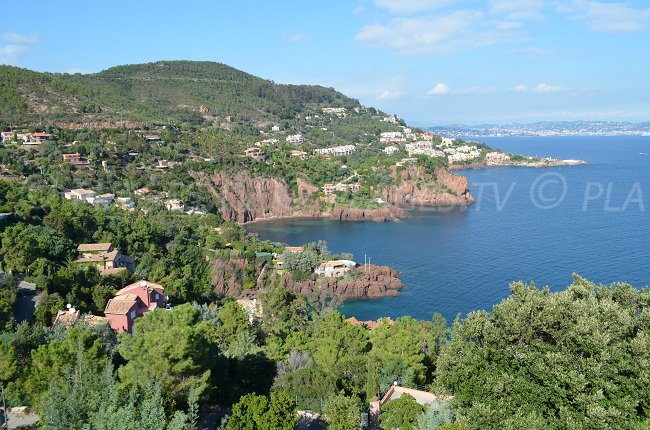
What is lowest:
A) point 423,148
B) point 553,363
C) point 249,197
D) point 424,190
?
point 424,190

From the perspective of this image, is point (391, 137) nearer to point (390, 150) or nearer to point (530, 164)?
point (390, 150)

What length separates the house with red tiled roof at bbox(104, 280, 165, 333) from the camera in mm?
17328

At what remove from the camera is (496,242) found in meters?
40.9

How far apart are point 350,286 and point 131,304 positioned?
15608 millimetres

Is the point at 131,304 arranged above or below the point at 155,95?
below

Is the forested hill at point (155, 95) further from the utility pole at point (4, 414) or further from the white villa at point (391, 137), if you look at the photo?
the utility pole at point (4, 414)

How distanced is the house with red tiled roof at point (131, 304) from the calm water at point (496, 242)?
39.4 feet

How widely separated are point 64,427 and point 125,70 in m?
100

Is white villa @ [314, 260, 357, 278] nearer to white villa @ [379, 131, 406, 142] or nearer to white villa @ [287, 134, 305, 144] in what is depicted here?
white villa @ [287, 134, 305, 144]

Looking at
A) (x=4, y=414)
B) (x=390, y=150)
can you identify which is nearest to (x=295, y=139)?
(x=390, y=150)

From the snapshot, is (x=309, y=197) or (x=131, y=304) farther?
(x=309, y=197)

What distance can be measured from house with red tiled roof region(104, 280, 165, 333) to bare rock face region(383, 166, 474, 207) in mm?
41853

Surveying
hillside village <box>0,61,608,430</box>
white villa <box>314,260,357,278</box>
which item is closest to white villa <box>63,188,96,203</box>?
hillside village <box>0,61,608,430</box>

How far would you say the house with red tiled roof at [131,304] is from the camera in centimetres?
1733
